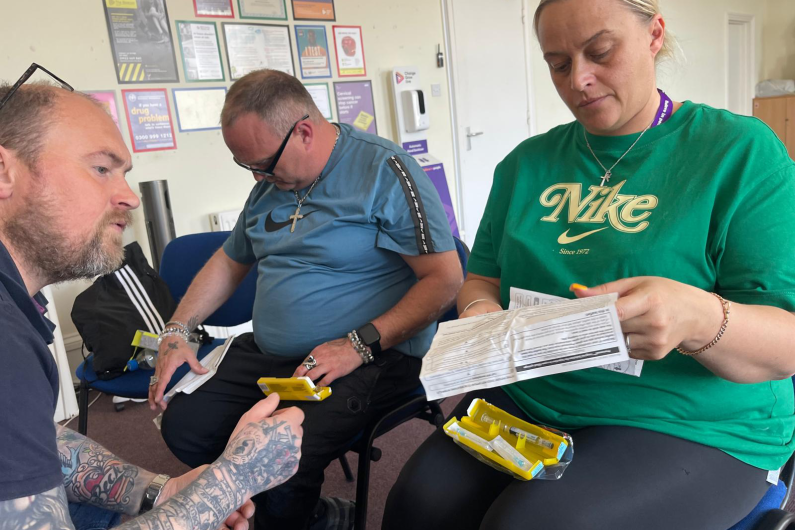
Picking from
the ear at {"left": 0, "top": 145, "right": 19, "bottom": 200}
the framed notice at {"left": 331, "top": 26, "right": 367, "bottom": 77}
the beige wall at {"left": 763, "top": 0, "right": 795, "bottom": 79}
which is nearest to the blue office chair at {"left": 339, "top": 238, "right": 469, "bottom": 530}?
the ear at {"left": 0, "top": 145, "right": 19, "bottom": 200}

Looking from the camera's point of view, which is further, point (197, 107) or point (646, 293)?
point (197, 107)

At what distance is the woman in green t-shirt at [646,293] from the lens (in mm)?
812

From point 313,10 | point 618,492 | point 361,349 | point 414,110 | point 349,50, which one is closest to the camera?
point 618,492

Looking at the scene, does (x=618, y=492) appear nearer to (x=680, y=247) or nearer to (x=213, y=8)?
(x=680, y=247)

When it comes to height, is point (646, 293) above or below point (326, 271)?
above

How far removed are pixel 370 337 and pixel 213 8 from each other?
2.64 m

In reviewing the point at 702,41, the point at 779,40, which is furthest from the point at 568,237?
the point at 779,40

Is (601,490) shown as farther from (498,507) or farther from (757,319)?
(757,319)

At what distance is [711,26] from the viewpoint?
7102 mm

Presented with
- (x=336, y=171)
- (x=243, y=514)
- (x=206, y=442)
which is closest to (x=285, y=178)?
(x=336, y=171)

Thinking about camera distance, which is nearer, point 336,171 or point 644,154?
point 644,154

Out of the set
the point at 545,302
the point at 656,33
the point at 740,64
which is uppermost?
the point at 740,64

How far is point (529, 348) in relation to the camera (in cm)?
74

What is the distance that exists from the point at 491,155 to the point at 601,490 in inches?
166
